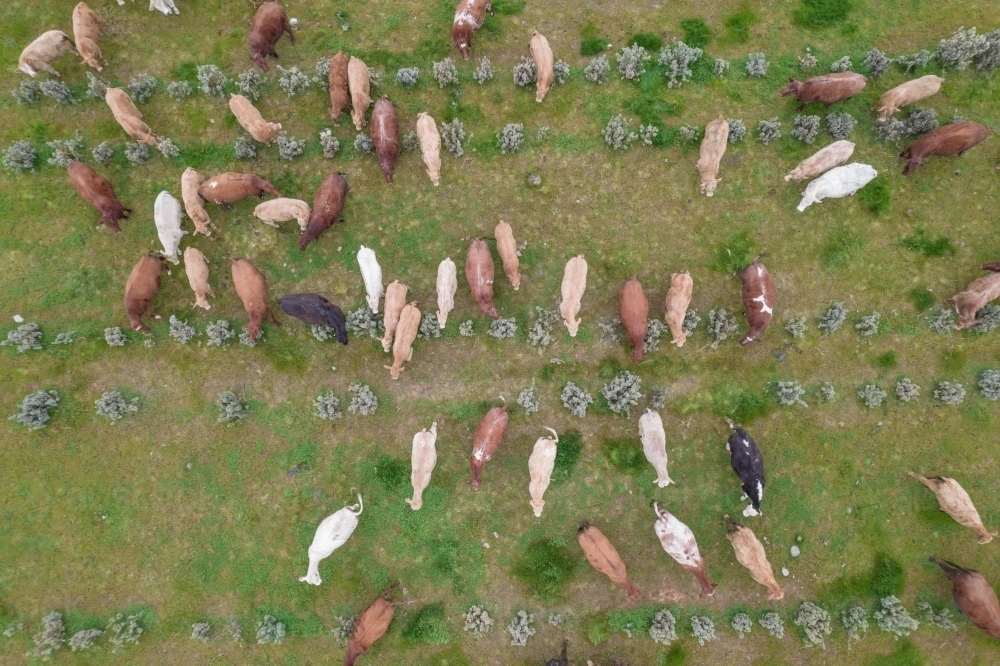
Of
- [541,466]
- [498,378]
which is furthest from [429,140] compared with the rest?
[541,466]

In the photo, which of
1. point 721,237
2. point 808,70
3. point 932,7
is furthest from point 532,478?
point 932,7

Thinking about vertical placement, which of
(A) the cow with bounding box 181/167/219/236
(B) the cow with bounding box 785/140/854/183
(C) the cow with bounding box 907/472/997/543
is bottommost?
(C) the cow with bounding box 907/472/997/543

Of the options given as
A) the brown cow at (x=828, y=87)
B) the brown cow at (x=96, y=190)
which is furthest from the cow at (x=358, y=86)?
the brown cow at (x=828, y=87)

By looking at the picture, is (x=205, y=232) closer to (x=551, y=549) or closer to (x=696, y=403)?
(x=551, y=549)

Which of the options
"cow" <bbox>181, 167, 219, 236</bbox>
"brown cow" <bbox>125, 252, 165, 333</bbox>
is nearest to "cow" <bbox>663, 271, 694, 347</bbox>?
"cow" <bbox>181, 167, 219, 236</bbox>

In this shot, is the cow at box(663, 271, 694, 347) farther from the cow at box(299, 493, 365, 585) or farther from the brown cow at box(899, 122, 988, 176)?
the cow at box(299, 493, 365, 585)

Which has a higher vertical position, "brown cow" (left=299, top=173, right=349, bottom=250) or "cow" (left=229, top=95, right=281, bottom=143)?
"cow" (left=229, top=95, right=281, bottom=143)

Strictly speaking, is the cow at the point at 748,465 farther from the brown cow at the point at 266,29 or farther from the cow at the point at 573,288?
the brown cow at the point at 266,29
